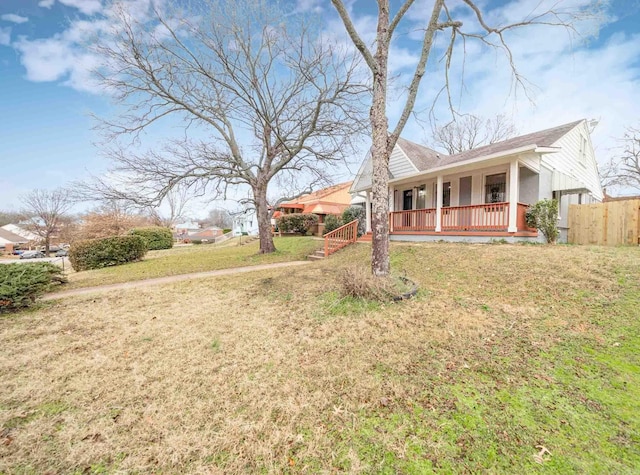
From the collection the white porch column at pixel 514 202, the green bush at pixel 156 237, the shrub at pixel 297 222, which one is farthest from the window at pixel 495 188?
the green bush at pixel 156 237

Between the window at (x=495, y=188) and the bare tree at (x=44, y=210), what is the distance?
4192 centimetres

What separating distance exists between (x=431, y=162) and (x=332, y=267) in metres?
9.86

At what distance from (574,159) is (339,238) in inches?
473

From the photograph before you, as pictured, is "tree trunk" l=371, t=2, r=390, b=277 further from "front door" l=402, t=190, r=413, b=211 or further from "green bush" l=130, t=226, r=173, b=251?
"green bush" l=130, t=226, r=173, b=251

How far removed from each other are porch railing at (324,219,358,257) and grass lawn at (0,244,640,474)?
683 centimetres

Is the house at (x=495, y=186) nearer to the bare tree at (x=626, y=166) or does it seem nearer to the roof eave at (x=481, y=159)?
the roof eave at (x=481, y=159)

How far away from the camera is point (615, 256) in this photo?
602 centimetres

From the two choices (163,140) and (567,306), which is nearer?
(567,306)

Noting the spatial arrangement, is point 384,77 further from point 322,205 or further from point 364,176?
point 322,205

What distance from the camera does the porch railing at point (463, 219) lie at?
30.1ft

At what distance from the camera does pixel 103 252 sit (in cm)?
1159

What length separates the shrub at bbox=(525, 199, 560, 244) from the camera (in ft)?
27.5

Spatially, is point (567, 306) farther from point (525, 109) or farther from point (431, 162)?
point (431, 162)

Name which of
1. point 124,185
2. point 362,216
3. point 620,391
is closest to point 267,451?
point 620,391
